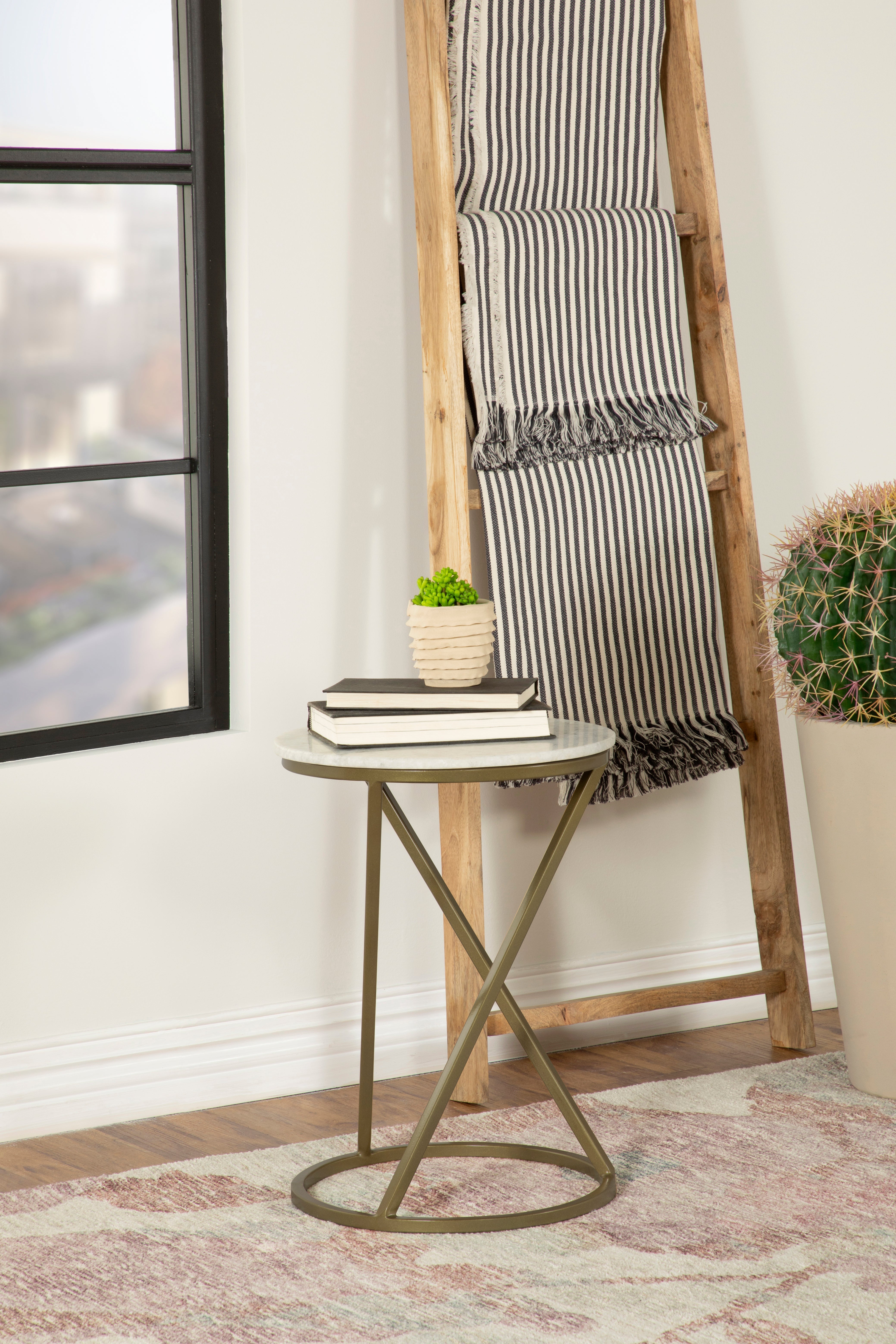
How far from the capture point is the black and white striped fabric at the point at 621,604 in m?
2.52

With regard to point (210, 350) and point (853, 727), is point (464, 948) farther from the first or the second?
point (210, 350)

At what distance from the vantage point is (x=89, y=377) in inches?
95.6

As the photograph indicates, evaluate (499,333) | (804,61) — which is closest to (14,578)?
(499,333)

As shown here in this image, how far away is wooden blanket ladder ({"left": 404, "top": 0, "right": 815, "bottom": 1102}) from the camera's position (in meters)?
2.46

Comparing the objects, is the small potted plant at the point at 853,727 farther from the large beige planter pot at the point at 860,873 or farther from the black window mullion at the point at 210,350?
the black window mullion at the point at 210,350

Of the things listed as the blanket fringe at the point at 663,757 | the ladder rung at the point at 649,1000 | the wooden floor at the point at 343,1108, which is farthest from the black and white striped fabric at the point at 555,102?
the wooden floor at the point at 343,1108

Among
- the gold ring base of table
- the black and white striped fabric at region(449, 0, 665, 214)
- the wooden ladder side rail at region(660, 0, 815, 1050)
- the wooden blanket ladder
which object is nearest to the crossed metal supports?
the gold ring base of table

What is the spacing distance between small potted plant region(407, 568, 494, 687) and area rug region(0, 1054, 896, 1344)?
0.73 m

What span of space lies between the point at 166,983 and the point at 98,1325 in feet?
2.75

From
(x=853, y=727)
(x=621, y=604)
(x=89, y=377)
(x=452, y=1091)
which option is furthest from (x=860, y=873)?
(x=89, y=377)

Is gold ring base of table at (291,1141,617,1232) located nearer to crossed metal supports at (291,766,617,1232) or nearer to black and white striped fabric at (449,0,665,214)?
crossed metal supports at (291,766,617,1232)

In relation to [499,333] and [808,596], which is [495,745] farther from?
[499,333]

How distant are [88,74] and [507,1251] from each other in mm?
1928

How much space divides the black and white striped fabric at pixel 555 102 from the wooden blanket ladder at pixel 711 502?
0.17 feet
